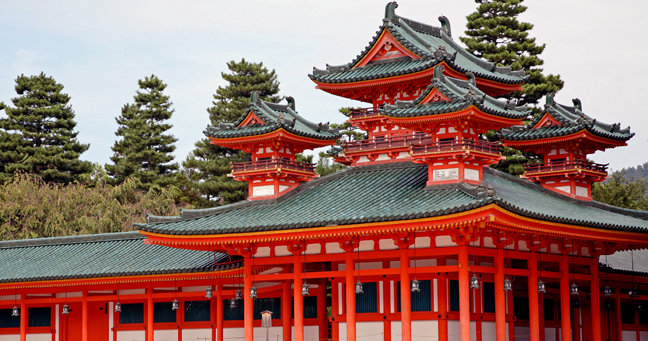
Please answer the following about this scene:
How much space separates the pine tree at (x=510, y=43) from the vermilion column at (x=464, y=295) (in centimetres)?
2587

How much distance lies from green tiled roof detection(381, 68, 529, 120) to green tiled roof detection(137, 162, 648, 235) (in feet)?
7.30

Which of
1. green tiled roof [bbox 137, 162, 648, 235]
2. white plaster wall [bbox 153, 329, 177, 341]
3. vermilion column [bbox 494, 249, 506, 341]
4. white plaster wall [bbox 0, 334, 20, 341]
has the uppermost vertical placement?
green tiled roof [bbox 137, 162, 648, 235]

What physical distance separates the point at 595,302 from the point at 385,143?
8.51 metres

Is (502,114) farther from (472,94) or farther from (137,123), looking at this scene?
(137,123)

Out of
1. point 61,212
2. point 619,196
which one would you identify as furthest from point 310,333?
point 619,196

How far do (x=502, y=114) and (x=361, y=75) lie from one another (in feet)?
20.4

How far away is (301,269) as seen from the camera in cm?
2441

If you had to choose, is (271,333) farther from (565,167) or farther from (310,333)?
(565,167)

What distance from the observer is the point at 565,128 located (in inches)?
1069

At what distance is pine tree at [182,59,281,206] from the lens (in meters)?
55.7

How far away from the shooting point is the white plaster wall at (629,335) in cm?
2922

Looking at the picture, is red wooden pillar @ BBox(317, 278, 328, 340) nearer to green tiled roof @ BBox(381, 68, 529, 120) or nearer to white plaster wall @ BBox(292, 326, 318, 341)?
white plaster wall @ BBox(292, 326, 318, 341)

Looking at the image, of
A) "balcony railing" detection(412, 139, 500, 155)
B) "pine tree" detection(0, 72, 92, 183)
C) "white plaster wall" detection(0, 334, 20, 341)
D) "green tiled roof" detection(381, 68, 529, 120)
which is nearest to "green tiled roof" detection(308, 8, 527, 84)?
"green tiled roof" detection(381, 68, 529, 120)

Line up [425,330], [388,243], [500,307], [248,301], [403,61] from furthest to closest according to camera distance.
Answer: [403,61], [248,301], [388,243], [425,330], [500,307]
